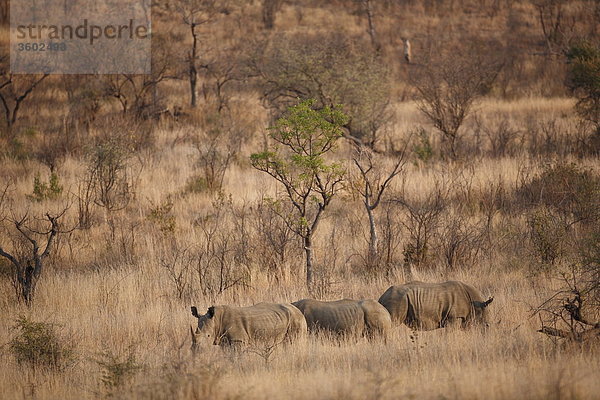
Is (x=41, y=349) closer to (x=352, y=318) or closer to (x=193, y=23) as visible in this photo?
(x=352, y=318)

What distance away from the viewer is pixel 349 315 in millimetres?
7547

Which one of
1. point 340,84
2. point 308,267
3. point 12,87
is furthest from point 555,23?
point 308,267

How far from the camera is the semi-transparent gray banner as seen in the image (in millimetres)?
A: 26656

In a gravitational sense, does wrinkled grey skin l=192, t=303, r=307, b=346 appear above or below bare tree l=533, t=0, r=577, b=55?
below

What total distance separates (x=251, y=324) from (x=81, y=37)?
24.8 m

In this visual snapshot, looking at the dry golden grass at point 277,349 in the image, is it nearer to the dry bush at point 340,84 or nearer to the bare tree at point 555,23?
the dry bush at point 340,84

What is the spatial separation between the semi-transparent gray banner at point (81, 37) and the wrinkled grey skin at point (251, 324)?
2012cm

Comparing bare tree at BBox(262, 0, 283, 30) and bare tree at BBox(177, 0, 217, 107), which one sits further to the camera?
bare tree at BBox(262, 0, 283, 30)

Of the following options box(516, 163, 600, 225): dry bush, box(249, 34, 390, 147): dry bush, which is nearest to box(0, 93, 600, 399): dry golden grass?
box(516, 163, 600, 225): dry bush

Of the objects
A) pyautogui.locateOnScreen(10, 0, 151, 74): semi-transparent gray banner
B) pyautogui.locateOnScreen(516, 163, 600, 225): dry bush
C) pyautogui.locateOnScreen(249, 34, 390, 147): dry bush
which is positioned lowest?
pyautogui.locateOnScreen(516, 163, 600, 225): dry bush

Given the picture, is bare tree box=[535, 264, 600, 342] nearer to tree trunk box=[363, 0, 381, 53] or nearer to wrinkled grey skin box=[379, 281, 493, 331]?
wrinkled grey skin box=[379, 281, 493, 331]

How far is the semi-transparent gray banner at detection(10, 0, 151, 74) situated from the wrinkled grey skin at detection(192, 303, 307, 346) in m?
20.1

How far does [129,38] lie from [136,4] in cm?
980

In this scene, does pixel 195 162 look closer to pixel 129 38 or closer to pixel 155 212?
pixel 155 212
